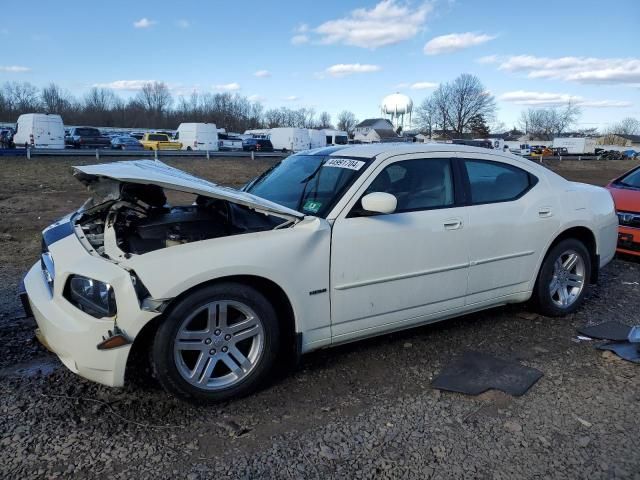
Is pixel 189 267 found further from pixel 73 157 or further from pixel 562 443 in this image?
pixel 73 157

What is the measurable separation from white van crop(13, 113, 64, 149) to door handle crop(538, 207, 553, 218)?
32.2 meters

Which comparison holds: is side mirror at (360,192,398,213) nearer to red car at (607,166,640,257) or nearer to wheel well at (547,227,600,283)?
wheel well at (547,227,600,283)

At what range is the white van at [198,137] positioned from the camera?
125 ft

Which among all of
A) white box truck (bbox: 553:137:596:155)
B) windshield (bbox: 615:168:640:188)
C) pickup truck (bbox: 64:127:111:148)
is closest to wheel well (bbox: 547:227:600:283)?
windshield (bbox: 615:168:640:188)

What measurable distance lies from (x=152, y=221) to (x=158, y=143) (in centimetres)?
3622

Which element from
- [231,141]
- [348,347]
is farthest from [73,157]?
[348,347]

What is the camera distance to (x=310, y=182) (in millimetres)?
3816

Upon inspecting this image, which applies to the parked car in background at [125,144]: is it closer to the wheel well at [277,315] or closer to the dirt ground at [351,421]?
the dirt ground at [351,421]

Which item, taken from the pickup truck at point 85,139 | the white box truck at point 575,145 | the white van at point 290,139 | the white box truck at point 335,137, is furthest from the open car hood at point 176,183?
the white box truck at point 575,145

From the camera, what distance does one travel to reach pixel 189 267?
2.74 metres

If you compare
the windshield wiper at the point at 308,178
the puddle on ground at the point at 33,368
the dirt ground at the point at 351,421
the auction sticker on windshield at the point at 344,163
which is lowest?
the dirt ground at the point at 351,421

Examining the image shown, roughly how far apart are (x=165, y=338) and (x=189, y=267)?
41 centimetres

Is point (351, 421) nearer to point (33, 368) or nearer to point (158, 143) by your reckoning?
point (33, 368)

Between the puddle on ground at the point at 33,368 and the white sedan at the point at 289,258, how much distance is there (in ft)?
1.68
